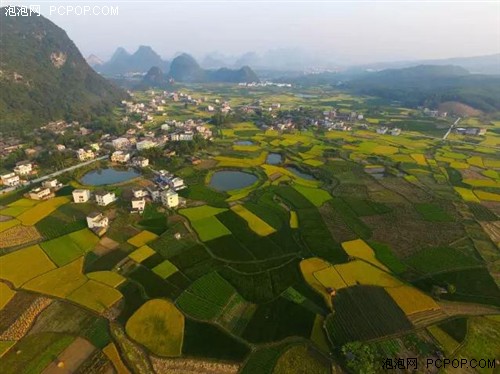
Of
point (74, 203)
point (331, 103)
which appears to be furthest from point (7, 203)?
point (331, 103)

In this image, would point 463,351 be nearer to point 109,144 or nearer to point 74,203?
point 74,203

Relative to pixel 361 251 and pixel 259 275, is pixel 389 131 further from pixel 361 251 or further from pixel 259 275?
pixel 259 275

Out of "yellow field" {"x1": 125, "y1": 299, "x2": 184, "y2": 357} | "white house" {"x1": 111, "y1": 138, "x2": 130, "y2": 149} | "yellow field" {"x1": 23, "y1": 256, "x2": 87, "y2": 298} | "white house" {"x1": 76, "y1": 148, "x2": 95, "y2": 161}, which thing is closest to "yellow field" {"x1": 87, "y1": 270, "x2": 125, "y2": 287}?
"yellow field" {"x1": 23, "y1": 256, "x2": 87, "y2": 298}

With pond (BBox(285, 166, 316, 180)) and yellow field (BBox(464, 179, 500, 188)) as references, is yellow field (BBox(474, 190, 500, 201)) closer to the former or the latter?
yellow field (BBox(464, 179, 500, 188))

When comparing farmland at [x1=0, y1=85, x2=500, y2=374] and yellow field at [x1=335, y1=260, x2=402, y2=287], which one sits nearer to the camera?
farmland at [x1=0, y1=85, x2=500, y2=374]

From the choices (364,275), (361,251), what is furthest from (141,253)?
(361,251)

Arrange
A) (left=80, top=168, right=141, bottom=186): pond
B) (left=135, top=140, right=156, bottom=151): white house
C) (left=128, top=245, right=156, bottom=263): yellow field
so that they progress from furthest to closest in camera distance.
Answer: (left=135, top=140, right=156, bottom=151): white house < (left=80, top=168, right=141, bottom=186): pond < (left=128, top=245, right=156, bottom=263): yellow field

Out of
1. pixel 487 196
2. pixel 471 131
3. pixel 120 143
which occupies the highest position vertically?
pixel 487 196
